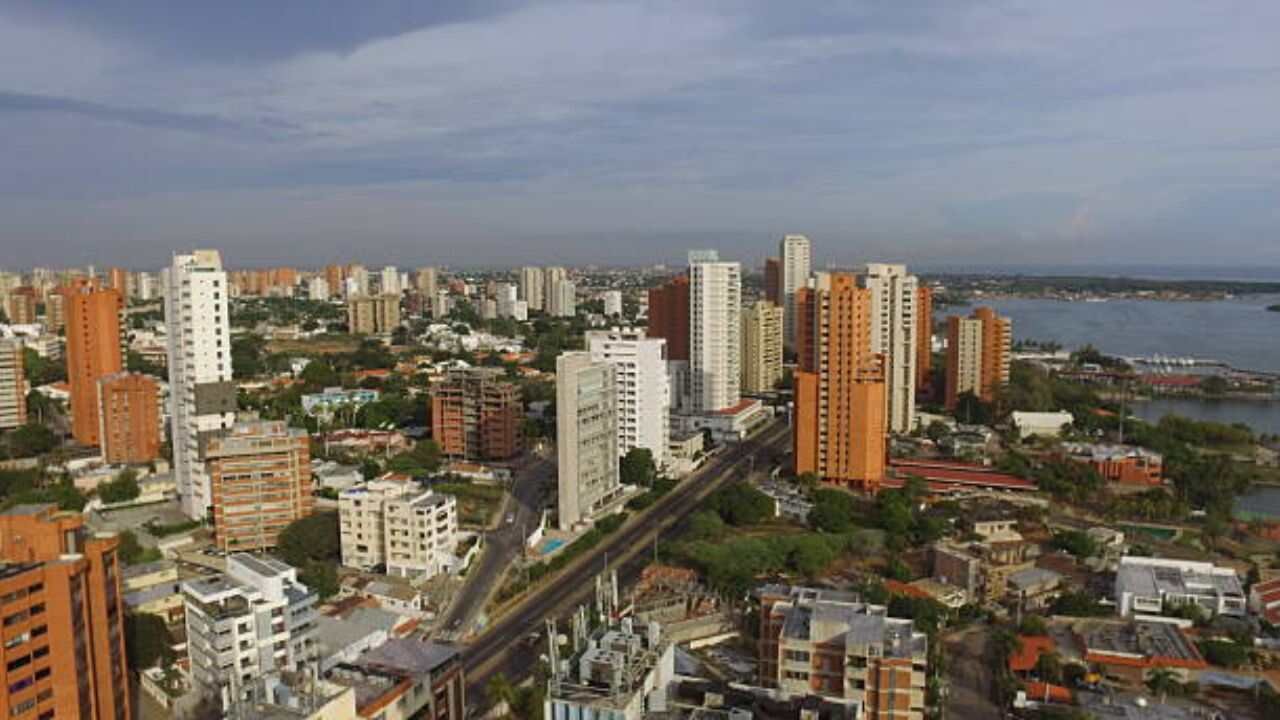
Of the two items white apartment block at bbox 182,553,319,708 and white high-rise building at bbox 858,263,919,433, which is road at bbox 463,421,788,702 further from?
white high-rise building at bbox 858,263,919,433

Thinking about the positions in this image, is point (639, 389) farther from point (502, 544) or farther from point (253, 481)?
point (253, 481)

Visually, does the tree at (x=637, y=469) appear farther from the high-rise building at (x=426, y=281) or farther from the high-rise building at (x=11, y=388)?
the high-rise building at (x=426, y=281)

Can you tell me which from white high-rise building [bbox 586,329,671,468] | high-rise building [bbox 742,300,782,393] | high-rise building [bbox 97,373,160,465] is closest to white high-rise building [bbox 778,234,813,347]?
high-rise building [bbox 742,300,782,393]

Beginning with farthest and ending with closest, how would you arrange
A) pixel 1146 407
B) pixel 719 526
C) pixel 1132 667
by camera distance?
pixel 1146 407, pixel 719 526, pixel 1132 667

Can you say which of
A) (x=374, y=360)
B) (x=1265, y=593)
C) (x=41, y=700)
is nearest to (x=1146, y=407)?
(x=1265, y=593)

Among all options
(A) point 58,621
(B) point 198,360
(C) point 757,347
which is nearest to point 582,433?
(B) point 198,360

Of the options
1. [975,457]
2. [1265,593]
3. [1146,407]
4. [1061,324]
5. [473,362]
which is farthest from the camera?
[1061,324]

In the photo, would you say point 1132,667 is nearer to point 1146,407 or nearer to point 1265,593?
point 1265,593
